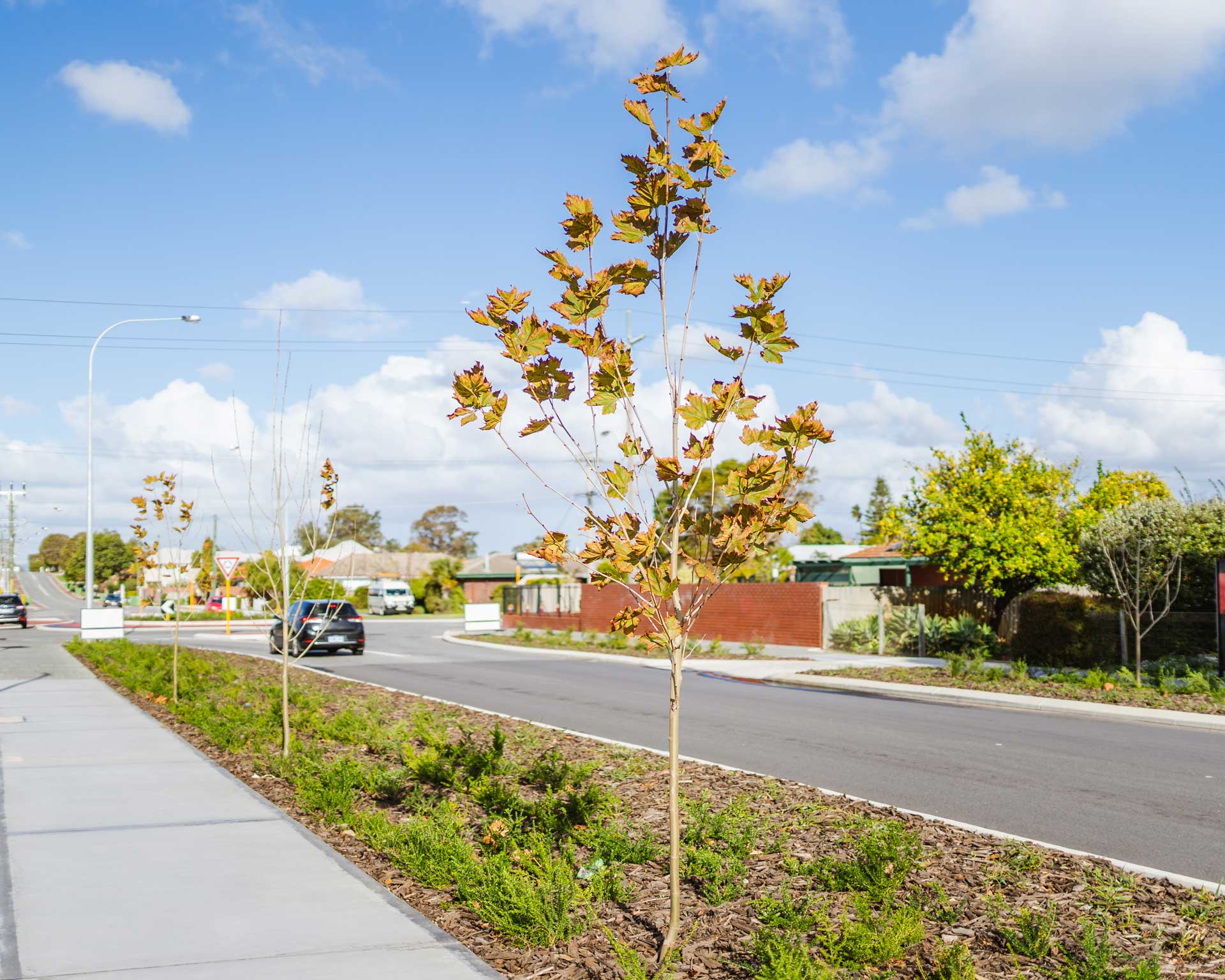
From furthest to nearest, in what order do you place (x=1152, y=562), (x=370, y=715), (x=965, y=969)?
(x=1152, y=562), (x=370, y=715), (x=965, y=969)

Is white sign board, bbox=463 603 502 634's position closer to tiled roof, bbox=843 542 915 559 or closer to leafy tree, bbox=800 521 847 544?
tiled roof, bbox=843 542 915 559

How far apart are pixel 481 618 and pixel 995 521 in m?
22.2

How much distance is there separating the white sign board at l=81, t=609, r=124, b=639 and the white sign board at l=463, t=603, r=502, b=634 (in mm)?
12967

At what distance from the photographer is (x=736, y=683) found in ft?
67.5

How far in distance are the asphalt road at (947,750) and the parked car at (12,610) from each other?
3306 centimetres

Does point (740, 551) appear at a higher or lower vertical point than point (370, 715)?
higher

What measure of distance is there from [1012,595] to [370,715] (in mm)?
17623

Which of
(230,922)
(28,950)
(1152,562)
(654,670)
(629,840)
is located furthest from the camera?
(654,670)

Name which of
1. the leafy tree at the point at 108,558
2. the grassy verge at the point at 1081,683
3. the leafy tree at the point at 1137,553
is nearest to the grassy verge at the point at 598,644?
the grassy verge at the point at 1081,683

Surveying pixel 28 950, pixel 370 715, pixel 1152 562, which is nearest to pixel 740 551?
pixel 28 950

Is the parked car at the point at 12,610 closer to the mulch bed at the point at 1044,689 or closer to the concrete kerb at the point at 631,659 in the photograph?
the concrete kerb at the point at 631,659

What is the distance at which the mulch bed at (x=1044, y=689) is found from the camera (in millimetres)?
15320

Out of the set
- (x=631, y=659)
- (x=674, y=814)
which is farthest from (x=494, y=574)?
(x=674, y=814)

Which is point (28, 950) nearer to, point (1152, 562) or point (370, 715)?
point (370, 715)
